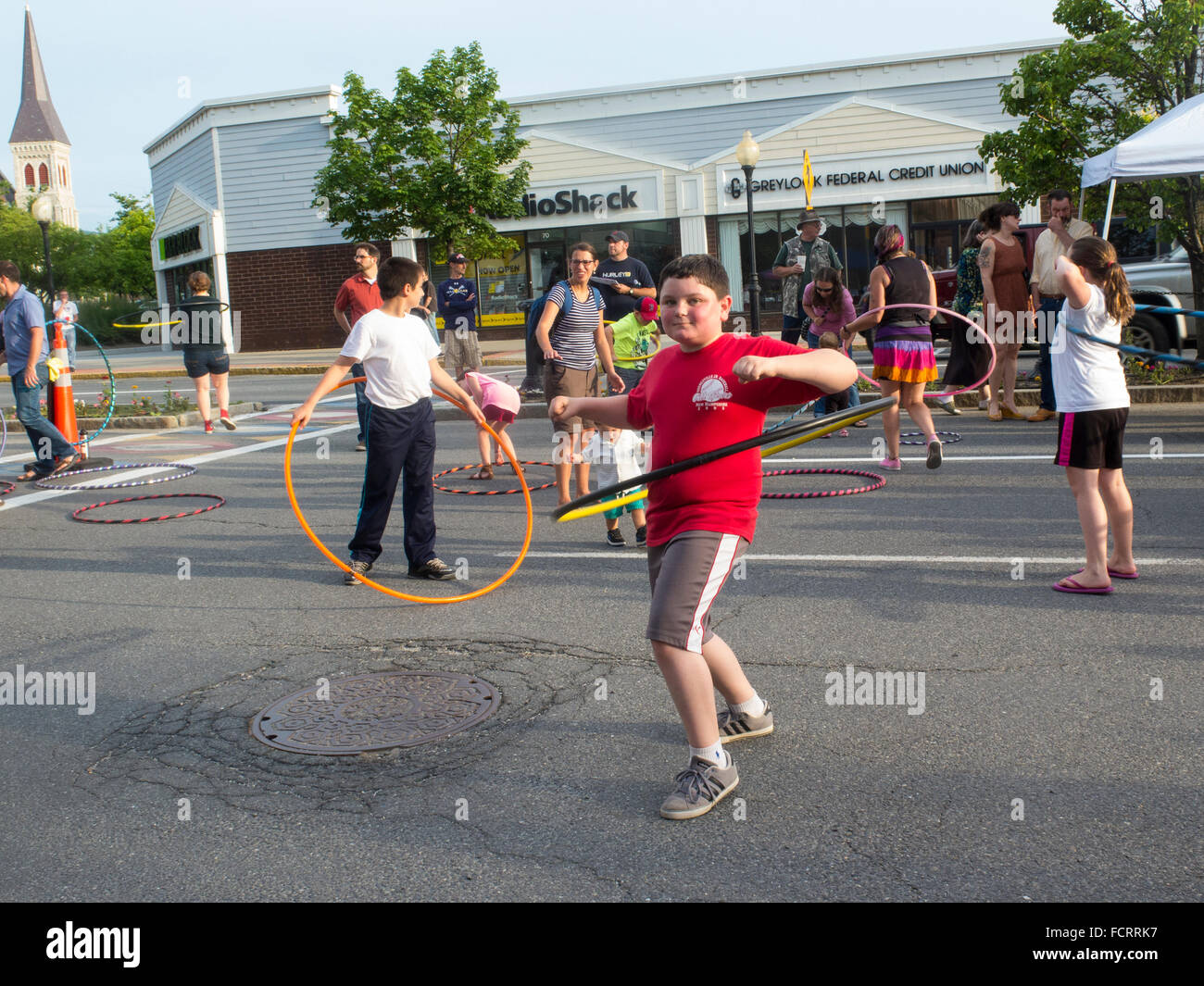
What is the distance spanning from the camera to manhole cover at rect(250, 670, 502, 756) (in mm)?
4707

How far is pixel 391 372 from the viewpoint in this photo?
735 centimetres

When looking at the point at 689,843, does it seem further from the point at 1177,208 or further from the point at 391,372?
the point at 1177,208

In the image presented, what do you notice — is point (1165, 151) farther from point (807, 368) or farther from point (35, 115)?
point (35, 115)

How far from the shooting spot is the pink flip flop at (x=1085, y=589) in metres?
6.28

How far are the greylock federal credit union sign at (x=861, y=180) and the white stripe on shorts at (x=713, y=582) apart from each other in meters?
24.8

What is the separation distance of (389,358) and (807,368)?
4053mm

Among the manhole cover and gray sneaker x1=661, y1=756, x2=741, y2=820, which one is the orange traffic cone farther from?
gray sneaker x1=661, y1=756, x2=741, y2=820

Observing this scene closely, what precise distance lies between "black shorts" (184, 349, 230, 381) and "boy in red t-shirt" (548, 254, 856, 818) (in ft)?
40.3

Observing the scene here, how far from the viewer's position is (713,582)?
13.2 feet

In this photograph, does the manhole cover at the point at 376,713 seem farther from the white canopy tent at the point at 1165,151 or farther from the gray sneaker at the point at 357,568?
the white canopy tent at the point at 1165,151

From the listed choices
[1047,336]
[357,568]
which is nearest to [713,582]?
[357,568]

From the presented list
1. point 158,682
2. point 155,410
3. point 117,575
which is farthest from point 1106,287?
point 155,410

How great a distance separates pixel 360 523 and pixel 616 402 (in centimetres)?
348

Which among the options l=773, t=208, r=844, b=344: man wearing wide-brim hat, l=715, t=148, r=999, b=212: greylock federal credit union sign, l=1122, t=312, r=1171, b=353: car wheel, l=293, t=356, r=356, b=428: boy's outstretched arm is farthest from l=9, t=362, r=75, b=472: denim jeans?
l=715, t=148, r=999, b=212: greylock federal credit union sign
